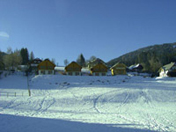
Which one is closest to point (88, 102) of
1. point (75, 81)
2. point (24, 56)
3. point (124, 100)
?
point (124, 100)

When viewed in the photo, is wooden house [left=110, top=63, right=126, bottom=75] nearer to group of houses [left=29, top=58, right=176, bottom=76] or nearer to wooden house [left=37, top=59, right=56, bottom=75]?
group of houses [left=29, top=58, right=176, bottom=76]

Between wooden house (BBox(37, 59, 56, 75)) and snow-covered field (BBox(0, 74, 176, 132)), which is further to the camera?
wooden house (BBox(37, 59, 56, 75))

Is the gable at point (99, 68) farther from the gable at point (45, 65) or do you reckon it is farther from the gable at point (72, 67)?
the gable at point (45, 65)

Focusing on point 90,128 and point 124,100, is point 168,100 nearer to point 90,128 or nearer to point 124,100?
point 124,100

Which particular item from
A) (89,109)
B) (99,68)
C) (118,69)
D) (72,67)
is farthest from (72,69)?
(89,109)

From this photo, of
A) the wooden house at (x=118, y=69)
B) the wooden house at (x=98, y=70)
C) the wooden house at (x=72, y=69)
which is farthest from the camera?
the wooden house at (x=118, y=69)

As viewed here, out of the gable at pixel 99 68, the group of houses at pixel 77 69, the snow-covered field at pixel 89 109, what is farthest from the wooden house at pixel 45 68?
the gable at pixel 99 68

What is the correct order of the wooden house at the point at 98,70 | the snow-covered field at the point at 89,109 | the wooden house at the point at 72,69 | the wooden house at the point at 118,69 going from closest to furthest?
the snow-covered field at the point at 89,109
the wooden house at the point at 72,69
the wooden house at the point at 98,70
the wooden house at the point at 118,69

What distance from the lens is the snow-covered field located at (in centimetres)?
1080

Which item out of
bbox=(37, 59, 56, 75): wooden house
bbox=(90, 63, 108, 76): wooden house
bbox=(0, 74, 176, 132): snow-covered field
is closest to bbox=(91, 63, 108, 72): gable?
bbox=(90, 63, 108, 76): wooden house

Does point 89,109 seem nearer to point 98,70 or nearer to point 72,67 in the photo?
point 72,67

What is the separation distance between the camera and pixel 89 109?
19281 millimetres

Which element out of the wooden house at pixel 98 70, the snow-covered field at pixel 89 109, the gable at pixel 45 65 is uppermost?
the gable at pixel 45 65

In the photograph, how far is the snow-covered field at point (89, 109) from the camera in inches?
425
